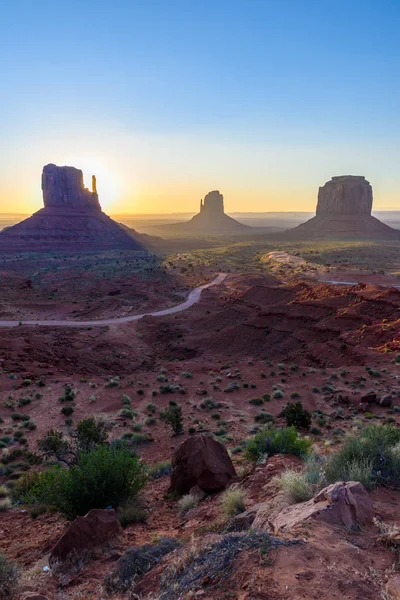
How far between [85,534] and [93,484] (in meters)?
1.68

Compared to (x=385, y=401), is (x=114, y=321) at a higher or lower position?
lower

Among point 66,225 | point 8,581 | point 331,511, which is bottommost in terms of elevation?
point 8,581

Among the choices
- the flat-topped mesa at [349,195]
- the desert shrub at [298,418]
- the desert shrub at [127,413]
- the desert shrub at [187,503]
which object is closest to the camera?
the desert shrub at [187,503]

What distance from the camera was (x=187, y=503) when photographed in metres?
8.80

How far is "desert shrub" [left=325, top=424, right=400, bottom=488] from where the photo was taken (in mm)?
7094

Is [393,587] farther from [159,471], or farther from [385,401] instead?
[385,401]

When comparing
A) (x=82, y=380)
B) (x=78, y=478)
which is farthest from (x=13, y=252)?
(x=78, y=478)

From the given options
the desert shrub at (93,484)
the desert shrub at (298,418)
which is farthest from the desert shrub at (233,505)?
the desert shrub at (298,418)

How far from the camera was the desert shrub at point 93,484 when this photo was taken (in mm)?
8336

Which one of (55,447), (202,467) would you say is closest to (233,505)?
(202,467)

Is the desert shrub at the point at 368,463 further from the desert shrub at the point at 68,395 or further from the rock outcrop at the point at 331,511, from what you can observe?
the desert shrub at the point at 68,395

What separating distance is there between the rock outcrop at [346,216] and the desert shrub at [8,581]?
455ft

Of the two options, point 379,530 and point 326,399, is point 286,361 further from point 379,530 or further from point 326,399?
point 379,530

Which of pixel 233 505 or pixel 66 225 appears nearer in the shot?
pixel 233 505
